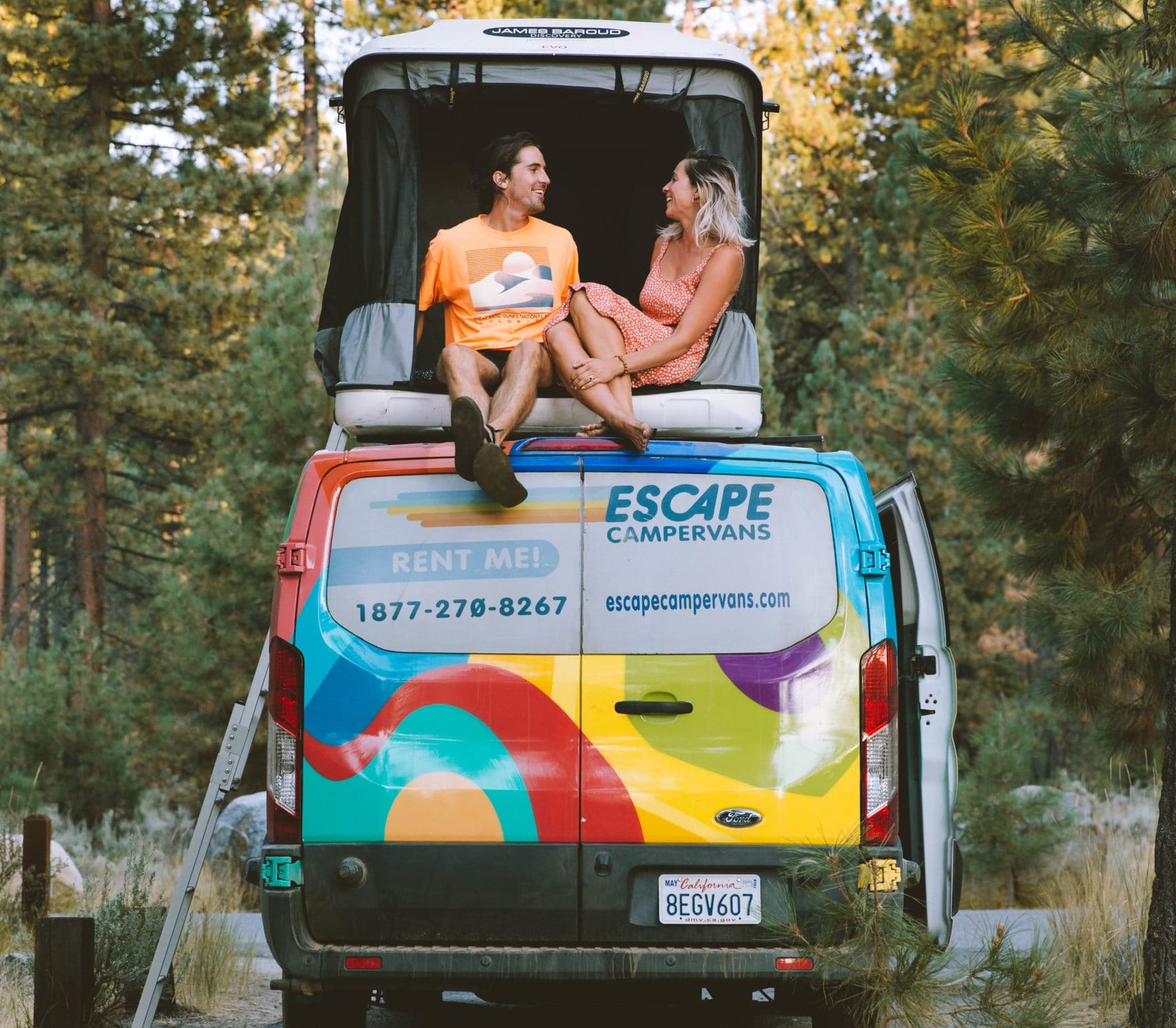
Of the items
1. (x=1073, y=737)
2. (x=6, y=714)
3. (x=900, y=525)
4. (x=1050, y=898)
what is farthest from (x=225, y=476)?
(x=1073, y=737)

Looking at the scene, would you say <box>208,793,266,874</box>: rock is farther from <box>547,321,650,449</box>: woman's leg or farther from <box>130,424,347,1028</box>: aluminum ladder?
<box>547,321,650,449</box>: woman's leg

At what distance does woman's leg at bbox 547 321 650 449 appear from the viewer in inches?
189

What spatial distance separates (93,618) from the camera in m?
22.5

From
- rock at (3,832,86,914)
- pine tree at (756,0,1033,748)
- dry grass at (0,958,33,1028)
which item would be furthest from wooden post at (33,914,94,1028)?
pine tree at (756,0,1033,748)

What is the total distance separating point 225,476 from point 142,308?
779 cm

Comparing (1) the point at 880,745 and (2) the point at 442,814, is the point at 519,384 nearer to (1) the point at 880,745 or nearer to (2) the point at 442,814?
(2) the point at 442,814

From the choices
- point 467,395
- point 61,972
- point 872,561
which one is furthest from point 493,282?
point 61,972

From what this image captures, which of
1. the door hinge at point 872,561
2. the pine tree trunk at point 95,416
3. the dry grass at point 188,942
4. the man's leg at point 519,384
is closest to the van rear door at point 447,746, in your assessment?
the man's leg at point 519,384

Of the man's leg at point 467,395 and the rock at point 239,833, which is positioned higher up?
the man's leg at point 467,395

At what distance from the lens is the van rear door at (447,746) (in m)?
4.52

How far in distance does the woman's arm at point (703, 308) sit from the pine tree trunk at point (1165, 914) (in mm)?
2316

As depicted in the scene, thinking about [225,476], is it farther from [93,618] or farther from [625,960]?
[625,960]

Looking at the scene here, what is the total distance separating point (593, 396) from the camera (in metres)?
5.21

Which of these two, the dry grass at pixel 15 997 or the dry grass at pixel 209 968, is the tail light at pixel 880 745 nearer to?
the dry grass at pixel 15 997
